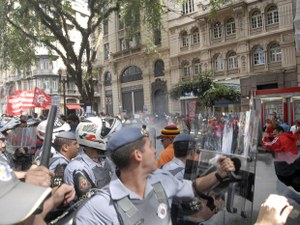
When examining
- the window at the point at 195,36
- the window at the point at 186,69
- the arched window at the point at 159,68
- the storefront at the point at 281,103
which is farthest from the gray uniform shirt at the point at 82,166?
the arched window at the point at 159,68

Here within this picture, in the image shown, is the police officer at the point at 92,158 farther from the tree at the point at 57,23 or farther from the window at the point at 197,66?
the window at the point at 197,66

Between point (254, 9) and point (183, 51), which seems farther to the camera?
point (183, 51)

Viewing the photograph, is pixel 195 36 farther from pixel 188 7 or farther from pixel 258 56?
pixel 258 56

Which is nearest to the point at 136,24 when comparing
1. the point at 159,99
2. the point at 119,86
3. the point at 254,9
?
the point at 254,9

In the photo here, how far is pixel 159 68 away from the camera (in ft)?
116

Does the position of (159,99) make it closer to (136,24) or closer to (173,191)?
(136,24)

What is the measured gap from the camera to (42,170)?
1.77m

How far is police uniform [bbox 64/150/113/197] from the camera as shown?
2746 millimetres

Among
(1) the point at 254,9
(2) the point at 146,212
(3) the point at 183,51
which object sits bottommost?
(2) the point at 146,212

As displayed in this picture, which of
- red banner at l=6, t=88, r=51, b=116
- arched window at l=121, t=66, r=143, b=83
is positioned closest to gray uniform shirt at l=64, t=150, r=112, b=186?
red banner at l=6, t=88, r=51, b=116

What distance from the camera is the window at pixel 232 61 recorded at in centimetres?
2909

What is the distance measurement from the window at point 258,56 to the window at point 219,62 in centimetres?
283

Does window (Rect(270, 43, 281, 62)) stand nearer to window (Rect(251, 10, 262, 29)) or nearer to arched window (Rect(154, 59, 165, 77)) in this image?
window (Rect(251, 10, 262, 29))

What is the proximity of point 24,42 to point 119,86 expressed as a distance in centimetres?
2496
